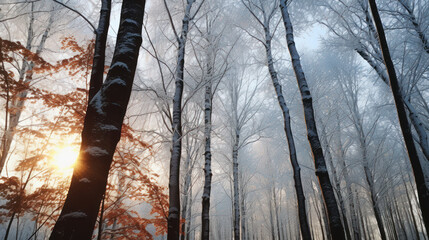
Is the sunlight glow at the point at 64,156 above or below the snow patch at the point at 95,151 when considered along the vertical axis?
above

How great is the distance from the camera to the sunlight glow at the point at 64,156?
5.29 metres

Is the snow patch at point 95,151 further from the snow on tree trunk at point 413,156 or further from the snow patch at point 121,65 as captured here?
the snow on tree trunk at point 413,156

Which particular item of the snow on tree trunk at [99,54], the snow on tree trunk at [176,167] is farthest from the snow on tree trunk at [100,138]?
the snow on tree trunk at [176,167]

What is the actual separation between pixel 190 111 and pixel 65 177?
4583mm

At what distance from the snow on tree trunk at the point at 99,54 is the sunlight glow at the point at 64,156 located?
348 centimetres

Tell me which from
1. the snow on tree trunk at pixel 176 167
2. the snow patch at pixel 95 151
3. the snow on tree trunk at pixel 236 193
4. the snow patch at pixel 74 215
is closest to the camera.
Result: the snow patch at pixel 74 215

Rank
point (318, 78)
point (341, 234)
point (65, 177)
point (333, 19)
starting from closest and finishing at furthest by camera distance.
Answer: point (341, 234) < point (65, 177) < point (333, 19) < point (318, 78)

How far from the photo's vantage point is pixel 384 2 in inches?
251

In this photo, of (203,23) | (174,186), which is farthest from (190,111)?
(174,186)

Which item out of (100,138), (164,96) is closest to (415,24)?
(164,96)

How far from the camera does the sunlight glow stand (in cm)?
529

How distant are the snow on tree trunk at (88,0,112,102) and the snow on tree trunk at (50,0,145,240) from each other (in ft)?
3.32

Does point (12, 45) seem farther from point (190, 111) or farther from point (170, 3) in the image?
point (190, 111)

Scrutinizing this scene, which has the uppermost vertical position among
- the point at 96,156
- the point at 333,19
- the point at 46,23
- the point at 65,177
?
the point at 46,23
